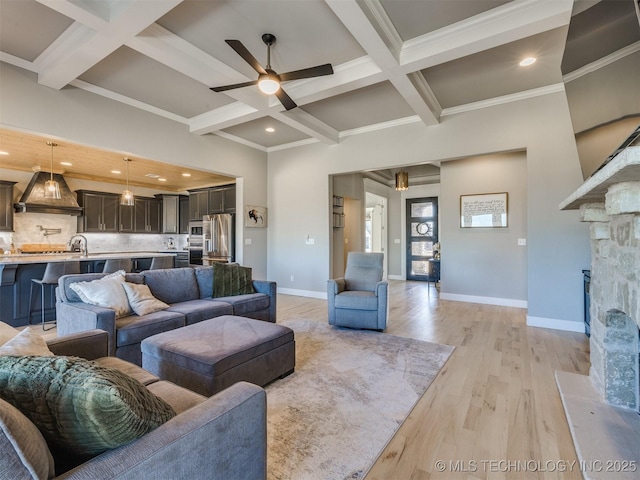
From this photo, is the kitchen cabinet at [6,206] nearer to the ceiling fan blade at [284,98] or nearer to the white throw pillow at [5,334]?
the ceiling fan blade at [284,98]

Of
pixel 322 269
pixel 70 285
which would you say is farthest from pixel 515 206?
pixel 70 285

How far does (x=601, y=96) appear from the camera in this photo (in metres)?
1.94

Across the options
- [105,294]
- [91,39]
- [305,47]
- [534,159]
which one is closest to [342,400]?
[105,294]

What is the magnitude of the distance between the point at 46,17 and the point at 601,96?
14.0ft

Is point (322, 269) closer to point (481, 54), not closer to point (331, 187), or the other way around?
point (331, 187)

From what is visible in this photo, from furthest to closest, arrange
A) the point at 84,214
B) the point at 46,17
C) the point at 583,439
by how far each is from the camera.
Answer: the point at 84,214
the point at 46,17
the point at 583,439

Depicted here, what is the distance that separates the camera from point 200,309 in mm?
3154

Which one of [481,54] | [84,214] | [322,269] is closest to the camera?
[481,54]

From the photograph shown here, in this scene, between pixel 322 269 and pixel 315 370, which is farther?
pixel 322 269

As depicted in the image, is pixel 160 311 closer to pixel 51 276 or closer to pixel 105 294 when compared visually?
pixel 105 294

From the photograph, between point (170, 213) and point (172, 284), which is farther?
point (170, 213)

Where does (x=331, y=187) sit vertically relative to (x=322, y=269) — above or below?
above

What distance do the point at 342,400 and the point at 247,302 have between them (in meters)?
1.75

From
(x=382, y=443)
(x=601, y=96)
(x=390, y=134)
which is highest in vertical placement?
(x=390, y=134)
